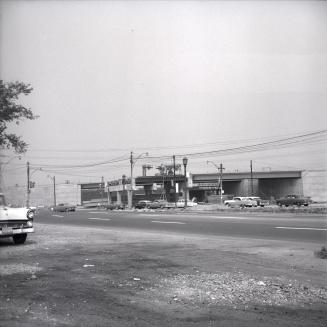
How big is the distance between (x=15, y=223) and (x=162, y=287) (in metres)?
7.76

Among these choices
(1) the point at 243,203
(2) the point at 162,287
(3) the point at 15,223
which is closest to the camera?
(2) the point at 162,287

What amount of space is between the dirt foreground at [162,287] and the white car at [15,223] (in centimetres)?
163

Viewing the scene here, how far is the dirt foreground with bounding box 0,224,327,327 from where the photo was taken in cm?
543

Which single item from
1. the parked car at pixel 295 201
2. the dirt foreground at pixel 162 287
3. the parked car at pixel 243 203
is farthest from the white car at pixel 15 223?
the parked car at pixel 243 203

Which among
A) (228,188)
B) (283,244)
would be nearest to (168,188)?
(228,188)

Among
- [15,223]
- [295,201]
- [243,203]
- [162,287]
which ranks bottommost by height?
[162,287]

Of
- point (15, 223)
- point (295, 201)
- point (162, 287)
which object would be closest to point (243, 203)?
point (295, 201)

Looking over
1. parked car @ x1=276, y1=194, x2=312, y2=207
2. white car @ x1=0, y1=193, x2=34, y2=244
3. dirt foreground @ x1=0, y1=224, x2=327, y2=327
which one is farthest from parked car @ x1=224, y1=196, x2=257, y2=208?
dirt foreground @ x1=0, y1=224, x2=327, y2=327

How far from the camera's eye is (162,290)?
6895 mm

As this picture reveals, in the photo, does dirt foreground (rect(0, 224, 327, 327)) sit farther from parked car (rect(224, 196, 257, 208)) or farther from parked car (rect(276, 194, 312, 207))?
parked car (rect(224, 196, 257, 208))

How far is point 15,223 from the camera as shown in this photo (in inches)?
532

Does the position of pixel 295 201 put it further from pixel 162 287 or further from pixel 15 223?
pixel 162 287

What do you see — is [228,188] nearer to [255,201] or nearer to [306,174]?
[306,174]

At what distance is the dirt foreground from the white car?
64.3 inches
